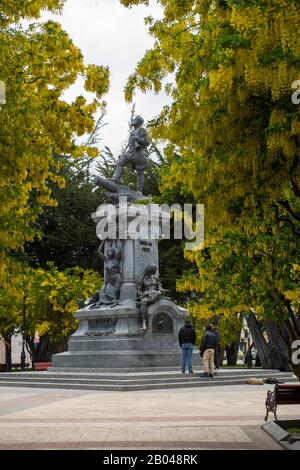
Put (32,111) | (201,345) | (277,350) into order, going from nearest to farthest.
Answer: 1. (32,111)
2. (201,345)
3. (277,350)

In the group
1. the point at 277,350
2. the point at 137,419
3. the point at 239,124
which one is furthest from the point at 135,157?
the point at 239,124

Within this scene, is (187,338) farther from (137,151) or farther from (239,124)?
(239,124)

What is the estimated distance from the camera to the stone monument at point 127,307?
974 inches

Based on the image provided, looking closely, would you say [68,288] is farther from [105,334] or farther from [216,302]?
[216,302]

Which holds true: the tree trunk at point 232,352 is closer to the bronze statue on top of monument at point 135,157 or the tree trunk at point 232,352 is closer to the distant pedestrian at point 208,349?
the bronze statue on top of monument at point 135,157

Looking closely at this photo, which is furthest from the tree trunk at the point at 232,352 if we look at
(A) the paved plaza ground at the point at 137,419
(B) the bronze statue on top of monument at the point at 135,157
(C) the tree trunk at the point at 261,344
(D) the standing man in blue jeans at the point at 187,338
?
(A) the paved plaza ground at the point at 137,419

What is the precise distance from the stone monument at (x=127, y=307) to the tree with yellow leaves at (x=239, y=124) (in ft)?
34.9

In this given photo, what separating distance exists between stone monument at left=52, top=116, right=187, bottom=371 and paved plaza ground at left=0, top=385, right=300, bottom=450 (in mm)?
4352

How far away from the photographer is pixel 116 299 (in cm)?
2617

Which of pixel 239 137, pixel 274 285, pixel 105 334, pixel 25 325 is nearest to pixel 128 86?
pixel 239 137

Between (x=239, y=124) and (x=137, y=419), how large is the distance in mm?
5822

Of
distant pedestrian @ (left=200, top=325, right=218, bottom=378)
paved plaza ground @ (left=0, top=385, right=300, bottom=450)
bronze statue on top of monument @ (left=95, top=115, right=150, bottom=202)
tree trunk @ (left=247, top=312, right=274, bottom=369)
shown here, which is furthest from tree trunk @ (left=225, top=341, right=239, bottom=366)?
paved plaza ground @ (left=0, top=385, right=300, bottom=450)

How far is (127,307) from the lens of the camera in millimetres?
25312
